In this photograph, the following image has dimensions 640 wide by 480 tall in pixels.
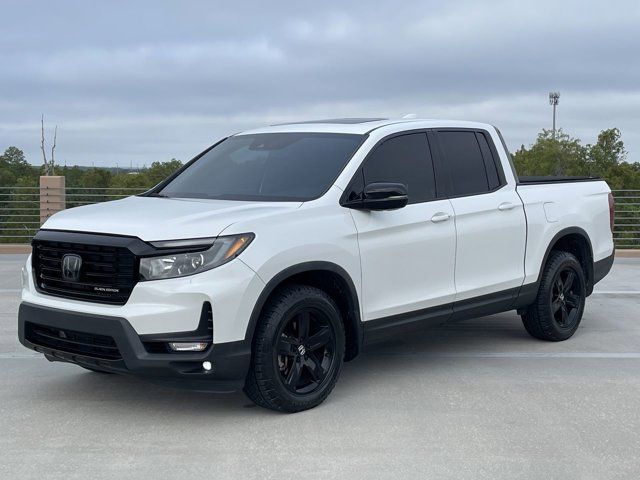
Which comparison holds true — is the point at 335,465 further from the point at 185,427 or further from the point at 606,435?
the point at 606,435

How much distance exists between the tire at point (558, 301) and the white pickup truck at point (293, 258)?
0.03 m

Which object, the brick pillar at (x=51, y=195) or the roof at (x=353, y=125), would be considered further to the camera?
the brick pillar at (x=51, y=195)

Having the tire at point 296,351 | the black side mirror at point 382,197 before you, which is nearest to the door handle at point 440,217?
the black side mirror at point 382,197

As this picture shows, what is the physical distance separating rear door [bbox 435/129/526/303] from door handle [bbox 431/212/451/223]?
0.13m

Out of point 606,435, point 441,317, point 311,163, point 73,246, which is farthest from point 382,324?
point 73,246

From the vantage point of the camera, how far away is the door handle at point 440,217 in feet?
21.5

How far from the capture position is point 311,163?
20.8 ft

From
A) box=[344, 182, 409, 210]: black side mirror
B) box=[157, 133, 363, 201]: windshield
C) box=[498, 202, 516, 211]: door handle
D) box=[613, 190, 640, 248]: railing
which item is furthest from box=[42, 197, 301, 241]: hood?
box=[613, 190, 640, 248]: railing

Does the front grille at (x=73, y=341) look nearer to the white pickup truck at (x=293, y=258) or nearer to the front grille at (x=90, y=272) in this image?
the white pickup truck at (x=293, y=258)

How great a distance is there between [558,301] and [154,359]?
414 centimetres

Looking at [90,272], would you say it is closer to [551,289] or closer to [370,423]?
[370,423]

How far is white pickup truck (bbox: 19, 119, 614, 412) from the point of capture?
17.1 ft

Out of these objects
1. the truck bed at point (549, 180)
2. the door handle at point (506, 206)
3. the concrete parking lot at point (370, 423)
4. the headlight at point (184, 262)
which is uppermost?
the truck bed at point (549, 180)

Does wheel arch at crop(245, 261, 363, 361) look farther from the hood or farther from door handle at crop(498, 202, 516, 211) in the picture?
door handle at crop(498, 202, 516, 211)
